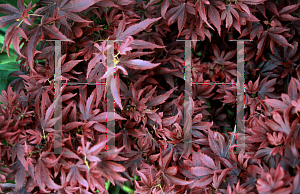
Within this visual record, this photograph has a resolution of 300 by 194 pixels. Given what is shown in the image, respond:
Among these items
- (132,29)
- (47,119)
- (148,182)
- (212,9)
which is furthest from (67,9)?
(148,182)

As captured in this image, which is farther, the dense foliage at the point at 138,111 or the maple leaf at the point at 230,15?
the maple leaf at the point at 230,15

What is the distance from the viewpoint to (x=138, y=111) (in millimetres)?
867

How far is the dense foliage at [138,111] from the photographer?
71 centimetres

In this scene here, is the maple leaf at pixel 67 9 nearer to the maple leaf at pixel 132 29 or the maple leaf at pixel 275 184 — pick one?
the maple leaf at pixel 132 29

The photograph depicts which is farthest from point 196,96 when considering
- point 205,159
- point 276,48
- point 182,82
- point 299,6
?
point 299,6

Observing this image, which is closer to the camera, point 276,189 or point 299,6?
point 276,189

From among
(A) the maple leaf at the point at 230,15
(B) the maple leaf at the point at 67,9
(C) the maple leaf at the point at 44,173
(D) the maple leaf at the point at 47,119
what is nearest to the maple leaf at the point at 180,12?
(A) the maple leaf at the point at 230,15

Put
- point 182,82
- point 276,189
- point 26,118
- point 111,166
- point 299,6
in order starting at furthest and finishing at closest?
point 182,82 < point 299,6 < point 26,118 < point 111,166 < point 276,189

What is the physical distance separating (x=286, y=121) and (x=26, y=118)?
0.91 meters

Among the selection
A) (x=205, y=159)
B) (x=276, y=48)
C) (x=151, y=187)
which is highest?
(x=276, y=48)

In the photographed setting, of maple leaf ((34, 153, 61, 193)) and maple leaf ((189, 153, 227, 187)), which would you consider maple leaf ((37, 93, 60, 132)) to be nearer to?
maple leaf ((34, 153, 61, 193))

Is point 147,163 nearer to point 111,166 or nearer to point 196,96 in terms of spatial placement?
point 111,166

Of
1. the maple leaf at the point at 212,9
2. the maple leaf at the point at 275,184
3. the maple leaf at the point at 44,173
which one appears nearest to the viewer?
the maple leaf at the point at 275,184

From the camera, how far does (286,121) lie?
65cm
